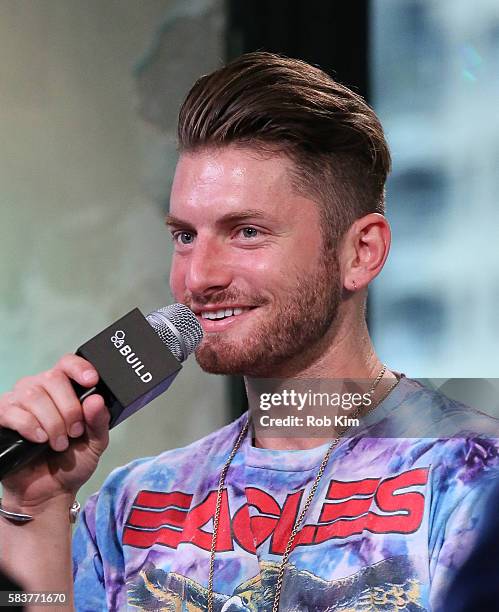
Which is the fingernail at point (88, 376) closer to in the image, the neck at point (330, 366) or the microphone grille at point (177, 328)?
the microphone grille at point (177, 328)

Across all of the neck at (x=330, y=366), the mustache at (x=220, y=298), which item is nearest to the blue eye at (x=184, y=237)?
the mustache at (x=220, y=298)

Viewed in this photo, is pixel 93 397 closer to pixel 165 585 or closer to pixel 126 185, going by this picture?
pixel 165 585

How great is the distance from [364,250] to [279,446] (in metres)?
0.33

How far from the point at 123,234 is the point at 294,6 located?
0.59 m

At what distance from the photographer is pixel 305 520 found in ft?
4.39

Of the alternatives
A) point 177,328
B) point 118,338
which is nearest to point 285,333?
point 177,328

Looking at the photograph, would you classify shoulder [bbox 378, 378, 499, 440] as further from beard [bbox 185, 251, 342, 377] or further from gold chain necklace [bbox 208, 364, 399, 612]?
beard [bbox 185, 251, 342, 377]

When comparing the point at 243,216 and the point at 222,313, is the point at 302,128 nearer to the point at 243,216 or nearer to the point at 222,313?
the point at 243,216

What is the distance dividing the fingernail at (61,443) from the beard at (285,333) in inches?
15.9

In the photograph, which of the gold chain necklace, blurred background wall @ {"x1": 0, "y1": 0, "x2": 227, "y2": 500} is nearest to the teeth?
the gold chain necklace

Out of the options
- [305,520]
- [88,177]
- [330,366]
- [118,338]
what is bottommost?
[305,520]

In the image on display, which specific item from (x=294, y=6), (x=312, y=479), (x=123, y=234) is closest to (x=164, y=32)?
(x=294, y=6)

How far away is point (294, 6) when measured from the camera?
2.00m

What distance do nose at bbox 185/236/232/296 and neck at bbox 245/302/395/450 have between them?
0.16 metres
